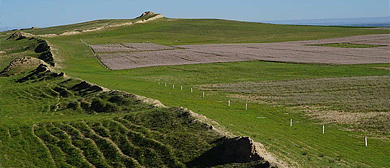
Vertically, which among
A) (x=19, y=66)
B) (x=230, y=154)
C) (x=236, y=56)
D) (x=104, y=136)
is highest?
(x=19, y=66)

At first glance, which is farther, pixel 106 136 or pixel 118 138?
pixel 106 136

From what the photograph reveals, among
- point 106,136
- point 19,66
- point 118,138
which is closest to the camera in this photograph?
point 118,138

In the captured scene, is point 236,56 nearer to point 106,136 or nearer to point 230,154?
point 106,136

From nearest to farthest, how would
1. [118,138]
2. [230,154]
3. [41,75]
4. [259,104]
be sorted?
1. [230,154]
2. [118,138]
3. [259,104]
4. [41,75]

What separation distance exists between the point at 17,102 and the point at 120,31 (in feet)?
363

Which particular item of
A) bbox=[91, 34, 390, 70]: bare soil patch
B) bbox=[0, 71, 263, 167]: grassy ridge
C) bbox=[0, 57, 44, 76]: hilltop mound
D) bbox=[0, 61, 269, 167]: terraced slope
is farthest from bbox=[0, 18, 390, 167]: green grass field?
bbox=[0, 57, 44, 76]: hilltop mound

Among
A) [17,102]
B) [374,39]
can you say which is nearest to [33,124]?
[17,102]

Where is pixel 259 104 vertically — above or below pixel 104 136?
below

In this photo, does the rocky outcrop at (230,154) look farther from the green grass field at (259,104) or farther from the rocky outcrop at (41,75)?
the rocky outcrop at (41,75)

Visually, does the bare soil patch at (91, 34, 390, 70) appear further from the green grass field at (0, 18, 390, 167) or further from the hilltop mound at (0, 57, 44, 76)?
the hilltop mound at (0, 57, 44, 76)

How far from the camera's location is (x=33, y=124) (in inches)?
1110

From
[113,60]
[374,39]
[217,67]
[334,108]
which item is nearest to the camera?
[334,108]

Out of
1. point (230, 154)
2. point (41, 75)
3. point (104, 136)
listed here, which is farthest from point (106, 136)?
point (41, 75)

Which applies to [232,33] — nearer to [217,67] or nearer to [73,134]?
[217,67]
